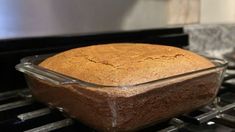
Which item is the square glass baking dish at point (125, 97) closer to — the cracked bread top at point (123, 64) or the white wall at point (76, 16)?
the cracked bread top at point (123, 64)

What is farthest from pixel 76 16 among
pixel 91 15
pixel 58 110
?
pixel 58 110

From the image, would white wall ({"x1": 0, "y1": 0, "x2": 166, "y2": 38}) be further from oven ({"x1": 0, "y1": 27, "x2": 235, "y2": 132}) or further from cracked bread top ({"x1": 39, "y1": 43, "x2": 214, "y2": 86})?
cracked bread top ({"x1": 39, "y1": 43, "x2": 214, "y2": 86})

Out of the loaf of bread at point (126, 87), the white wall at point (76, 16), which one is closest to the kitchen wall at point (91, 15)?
the white wall at point (76, 16)

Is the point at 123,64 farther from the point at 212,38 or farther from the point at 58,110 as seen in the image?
the point at 212,38

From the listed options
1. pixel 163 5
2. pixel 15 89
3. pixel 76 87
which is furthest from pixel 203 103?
pixel 163 5

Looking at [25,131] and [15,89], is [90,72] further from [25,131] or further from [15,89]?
[15,89]
